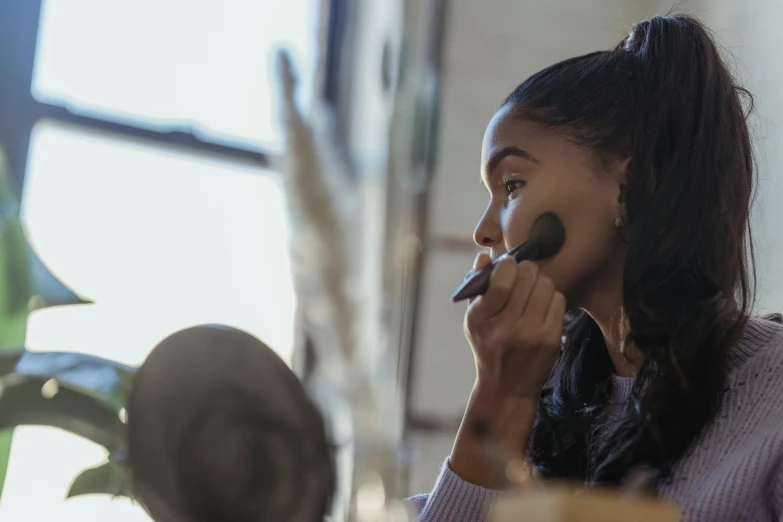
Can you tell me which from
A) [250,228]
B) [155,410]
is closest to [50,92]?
[250,228]

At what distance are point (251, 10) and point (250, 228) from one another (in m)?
0.38

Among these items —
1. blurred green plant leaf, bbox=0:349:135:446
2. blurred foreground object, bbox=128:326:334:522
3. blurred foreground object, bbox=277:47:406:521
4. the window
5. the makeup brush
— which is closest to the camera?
blurred foreground object, bbox=277:47:406:521

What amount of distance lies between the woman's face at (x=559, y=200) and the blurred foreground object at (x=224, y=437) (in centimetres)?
33

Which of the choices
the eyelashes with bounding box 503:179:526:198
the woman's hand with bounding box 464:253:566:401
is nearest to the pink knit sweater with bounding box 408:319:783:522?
the woman's hand with bounding box 464:253:566:401

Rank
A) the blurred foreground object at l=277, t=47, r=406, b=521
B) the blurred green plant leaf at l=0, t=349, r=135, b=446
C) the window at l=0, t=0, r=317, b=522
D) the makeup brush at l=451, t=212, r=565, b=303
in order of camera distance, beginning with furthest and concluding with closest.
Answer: the window at l=0, t=0, r=317, b=522
the makeup brush at l=451, t=212, r=565, b=303
the blurred green plant leaf at l=0, t=349, r=135, b=446
the blurred foreground object at l=277, t=47, r=406, b=521

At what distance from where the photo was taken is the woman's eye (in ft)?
2.21

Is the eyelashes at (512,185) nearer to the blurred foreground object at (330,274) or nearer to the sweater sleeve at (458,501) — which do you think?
the sweater sleeve at (458,501)

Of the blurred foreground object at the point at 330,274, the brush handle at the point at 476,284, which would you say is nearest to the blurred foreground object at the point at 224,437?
the blurred foreground object at the point at 330,274

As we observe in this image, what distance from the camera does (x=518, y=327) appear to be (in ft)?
1.90

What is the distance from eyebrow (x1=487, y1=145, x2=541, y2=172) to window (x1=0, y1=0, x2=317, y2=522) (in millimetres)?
391

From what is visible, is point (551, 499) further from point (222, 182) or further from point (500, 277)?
point (222, 182)

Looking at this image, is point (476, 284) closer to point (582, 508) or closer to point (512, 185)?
point (512, 185)

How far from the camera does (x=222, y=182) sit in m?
1.25

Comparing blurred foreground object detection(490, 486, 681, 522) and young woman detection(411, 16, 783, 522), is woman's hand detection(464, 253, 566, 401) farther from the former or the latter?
blurred foreground object detection(490, 486, 681, 522)
